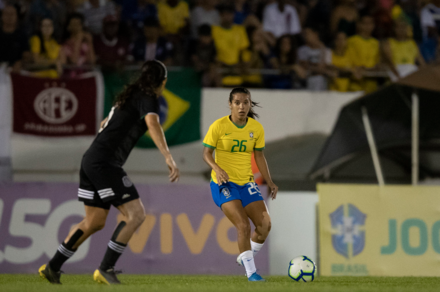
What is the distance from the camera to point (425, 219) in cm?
934

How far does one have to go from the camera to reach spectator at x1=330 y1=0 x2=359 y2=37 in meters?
13.1

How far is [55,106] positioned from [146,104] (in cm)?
644

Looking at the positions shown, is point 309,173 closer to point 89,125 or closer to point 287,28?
point 287,28

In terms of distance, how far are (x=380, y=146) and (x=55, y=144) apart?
21.0ft

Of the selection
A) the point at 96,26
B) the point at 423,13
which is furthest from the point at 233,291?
the point at 423,13

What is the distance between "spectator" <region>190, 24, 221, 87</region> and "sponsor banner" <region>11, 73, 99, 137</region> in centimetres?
200

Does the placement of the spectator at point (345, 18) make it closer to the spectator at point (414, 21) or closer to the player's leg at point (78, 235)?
the spectator at point (414, 21)

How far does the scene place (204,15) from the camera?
12.5m

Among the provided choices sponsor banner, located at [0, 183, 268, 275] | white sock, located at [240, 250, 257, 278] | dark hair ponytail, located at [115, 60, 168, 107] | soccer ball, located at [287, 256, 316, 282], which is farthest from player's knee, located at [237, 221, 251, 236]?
sponsor banner, located at [0, 183, 268, 275]

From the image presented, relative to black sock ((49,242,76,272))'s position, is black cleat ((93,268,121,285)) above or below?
below

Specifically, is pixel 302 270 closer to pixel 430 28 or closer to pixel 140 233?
pixel 140 233

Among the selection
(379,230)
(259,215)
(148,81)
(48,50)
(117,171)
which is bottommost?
(379,230)

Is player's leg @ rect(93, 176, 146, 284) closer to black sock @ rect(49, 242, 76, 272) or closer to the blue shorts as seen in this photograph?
black sock @ rect(49, 242, 76, 272)

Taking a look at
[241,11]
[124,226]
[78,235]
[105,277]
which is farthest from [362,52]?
[105,277]
